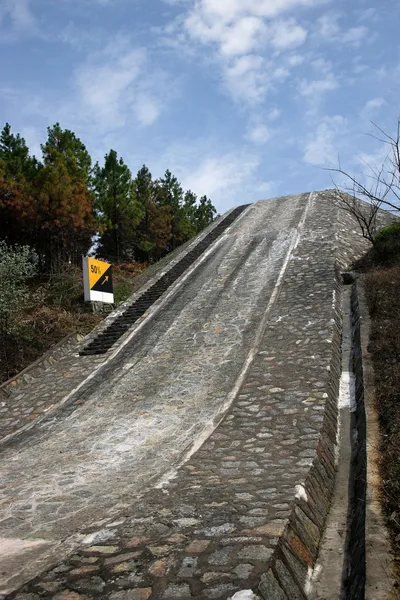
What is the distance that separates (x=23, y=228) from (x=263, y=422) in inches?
547

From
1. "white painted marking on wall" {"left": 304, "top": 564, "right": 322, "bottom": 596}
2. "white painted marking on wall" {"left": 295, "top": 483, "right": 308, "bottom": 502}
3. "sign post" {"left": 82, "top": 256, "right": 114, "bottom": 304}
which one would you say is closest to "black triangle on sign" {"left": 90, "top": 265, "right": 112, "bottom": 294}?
"sign post" {"left": 82, "top": 256, "right": 114, "bottom": 304}

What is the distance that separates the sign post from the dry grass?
23.4 feet

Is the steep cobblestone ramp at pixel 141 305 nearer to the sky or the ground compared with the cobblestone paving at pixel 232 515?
nearer to the sky

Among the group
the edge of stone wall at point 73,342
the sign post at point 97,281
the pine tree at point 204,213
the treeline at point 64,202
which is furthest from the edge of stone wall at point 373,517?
the pine tree at point 204,213

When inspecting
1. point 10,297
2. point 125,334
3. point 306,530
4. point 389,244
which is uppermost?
point 389,244

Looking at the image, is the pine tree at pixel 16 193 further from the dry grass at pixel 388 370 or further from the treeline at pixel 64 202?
the dry grass at pixel 388 370

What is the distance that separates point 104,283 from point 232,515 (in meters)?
10.7

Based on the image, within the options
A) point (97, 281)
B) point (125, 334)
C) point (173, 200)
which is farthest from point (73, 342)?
point (173, 200)

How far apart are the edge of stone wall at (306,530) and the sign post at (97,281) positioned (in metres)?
8.48

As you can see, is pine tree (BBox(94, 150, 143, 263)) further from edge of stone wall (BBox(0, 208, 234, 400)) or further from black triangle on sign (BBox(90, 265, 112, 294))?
black triangle on sign (BBox(90, 265, 112, 294))

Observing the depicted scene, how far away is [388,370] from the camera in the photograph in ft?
23.9

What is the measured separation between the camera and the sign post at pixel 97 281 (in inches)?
534

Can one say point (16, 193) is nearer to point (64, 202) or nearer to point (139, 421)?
point (64, 202)

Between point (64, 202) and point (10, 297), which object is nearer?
point (10, 297)
